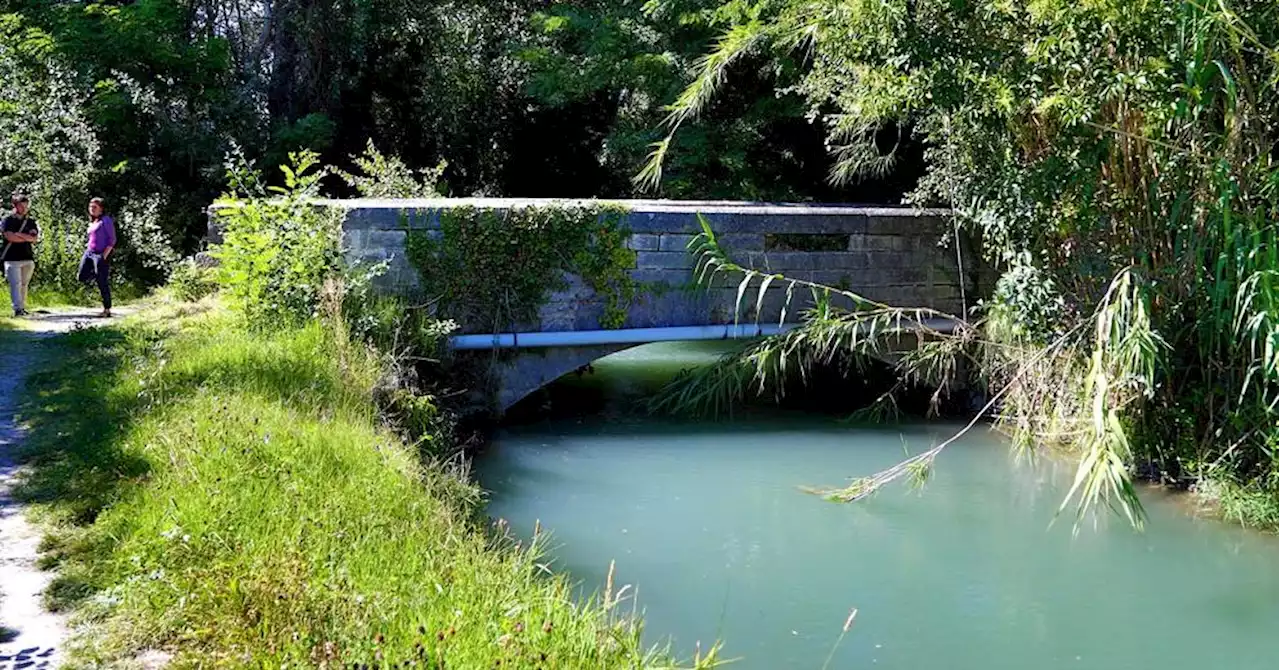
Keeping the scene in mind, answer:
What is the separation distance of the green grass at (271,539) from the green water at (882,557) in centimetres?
93

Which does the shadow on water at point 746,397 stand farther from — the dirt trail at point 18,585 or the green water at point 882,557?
the dirt trail at point 18,585

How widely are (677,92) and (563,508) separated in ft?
22.5

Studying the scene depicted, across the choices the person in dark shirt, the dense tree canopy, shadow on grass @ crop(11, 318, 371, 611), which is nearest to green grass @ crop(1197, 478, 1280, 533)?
shadow on grass @ crop(11, 318, 371, 611)

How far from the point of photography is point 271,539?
3824mm

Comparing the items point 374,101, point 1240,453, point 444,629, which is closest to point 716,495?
point 1240,453

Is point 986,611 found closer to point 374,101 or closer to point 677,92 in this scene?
point 677,92

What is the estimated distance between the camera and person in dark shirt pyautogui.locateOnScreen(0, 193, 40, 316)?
9.70 metres

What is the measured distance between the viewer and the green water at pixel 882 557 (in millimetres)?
4969

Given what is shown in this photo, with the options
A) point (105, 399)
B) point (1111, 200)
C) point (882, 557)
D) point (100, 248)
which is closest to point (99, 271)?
point (100, 248)

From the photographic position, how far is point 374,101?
16.8m

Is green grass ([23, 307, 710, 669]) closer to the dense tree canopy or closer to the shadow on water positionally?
the shadow on water

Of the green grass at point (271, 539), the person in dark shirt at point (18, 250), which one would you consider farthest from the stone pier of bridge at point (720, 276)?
the person in dark shirt at point (18, 250)

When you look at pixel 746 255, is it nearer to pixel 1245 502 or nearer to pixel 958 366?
pixel 958 366

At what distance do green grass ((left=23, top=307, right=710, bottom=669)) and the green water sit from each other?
0.93m
